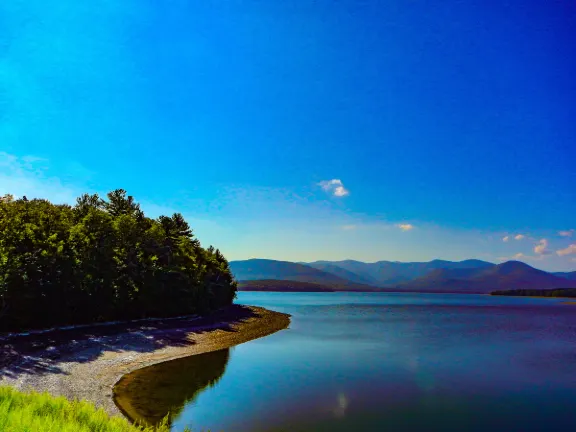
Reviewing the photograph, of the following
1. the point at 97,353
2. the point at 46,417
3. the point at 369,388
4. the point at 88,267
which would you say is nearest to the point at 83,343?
the point at 97,353

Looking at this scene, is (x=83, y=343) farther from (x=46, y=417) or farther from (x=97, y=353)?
(x=46, y=417)

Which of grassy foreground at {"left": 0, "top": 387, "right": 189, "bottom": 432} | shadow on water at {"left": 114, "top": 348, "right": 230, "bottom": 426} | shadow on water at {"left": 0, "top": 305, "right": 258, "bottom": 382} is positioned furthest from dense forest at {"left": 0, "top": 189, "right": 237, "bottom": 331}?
grassy foreground at {"left": 0, "top": 387, "right": 189, "bottom": 432}

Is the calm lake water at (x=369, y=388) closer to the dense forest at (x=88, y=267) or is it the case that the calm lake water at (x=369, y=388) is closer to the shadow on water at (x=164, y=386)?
the shadow on water at (x=164, y=386)

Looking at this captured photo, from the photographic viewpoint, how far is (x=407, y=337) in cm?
7306

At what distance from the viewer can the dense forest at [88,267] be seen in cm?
4291

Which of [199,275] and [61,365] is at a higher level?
[199,275]

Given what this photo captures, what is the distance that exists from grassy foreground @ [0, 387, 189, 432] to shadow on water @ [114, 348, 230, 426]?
342 inches

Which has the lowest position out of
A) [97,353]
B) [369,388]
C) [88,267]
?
[369,388]

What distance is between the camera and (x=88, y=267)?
5156 cm

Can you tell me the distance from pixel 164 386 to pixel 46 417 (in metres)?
22.4

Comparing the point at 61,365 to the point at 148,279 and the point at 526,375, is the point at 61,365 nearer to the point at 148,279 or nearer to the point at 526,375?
the point at 148,279

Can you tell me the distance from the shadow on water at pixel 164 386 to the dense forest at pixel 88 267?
16.8 m

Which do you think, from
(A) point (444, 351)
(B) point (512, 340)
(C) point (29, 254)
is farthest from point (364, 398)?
(B) point (512, 340)

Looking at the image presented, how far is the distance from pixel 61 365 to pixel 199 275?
44.2 m
